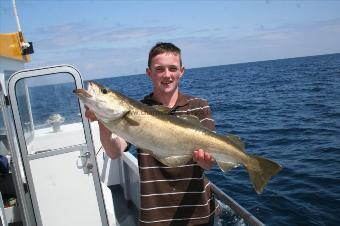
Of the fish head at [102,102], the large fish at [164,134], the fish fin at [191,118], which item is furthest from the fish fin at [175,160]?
the fish head at [102,102]

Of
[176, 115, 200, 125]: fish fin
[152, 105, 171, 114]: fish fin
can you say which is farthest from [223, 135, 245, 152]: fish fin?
[152, 105, 171, 114]: fish fin

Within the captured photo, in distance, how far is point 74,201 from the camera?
5805mm

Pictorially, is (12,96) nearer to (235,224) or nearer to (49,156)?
(49,156)

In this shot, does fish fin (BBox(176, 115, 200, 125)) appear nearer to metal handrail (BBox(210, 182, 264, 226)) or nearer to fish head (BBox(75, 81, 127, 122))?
fish head (BBox(75, 81, 127, 122))

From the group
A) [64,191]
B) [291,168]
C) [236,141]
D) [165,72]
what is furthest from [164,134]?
[291,168]

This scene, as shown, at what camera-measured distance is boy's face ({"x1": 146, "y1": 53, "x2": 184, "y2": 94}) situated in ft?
11.6

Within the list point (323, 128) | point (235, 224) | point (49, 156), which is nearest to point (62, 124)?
point (49, 156)

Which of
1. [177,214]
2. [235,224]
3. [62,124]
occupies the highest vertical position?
[62,124]

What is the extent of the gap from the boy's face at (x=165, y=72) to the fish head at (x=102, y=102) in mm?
561

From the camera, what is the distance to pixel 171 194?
3525 mm

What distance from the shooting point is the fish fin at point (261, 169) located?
3.49 meters

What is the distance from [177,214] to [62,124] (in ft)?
11.1

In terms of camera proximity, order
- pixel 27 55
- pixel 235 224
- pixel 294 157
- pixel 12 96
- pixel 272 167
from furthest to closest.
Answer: pixel 294 157, pixel 27 55, pixel 235 224, pixel 12 96, pixel 272 167

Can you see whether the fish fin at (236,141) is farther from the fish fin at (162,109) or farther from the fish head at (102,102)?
the fish head at (102,102)
